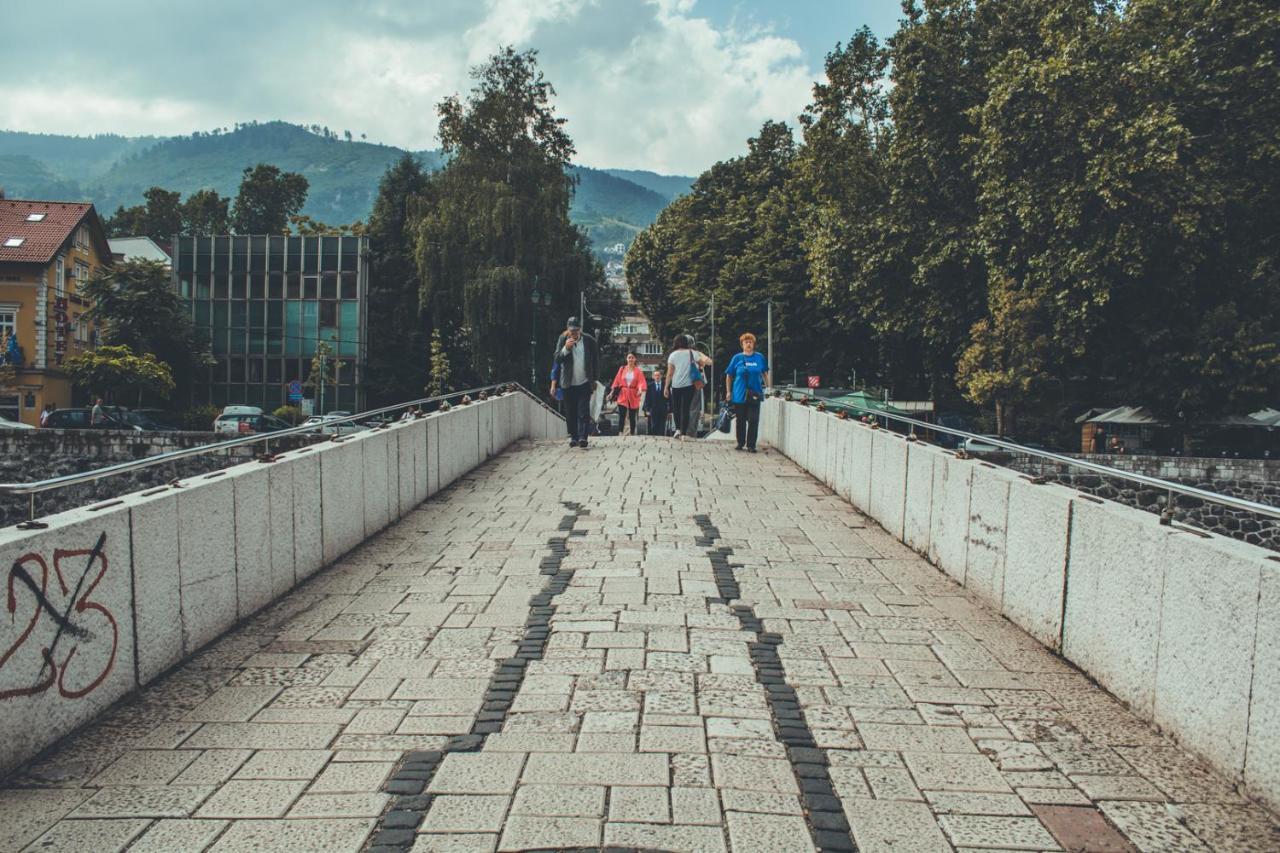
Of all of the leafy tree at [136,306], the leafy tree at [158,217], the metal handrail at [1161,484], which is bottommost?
the metal handrail at [1161,484]

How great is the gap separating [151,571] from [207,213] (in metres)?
107

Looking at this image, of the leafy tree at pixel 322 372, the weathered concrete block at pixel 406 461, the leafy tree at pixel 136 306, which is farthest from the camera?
the leafy tree at pixel 322 372

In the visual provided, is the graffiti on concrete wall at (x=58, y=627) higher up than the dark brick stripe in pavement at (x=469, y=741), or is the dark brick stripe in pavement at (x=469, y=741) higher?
the graffiti on concrete wall at (x=58, y=627)

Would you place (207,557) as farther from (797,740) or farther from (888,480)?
(888,480)

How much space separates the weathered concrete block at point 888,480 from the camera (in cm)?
920

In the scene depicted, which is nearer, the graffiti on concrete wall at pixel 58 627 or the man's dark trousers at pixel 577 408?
the graffiti on concrete wall at pixel 58 627

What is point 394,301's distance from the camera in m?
61.7

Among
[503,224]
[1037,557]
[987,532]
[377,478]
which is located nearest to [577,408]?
[377,478]

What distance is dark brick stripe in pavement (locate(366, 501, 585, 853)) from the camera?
360 centimetres

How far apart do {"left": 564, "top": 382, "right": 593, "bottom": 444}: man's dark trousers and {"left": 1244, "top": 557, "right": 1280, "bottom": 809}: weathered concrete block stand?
39.4 feet

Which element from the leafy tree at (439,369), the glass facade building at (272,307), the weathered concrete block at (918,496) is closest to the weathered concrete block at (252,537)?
the weathered concrete block at (918,496)

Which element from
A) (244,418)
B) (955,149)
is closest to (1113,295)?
(955,149)

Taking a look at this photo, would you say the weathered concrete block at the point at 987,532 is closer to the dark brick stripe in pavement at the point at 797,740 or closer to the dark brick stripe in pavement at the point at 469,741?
the dark brick stripe in pavement at the point at 797,740

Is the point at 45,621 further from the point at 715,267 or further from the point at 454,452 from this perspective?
the point at 715,267
